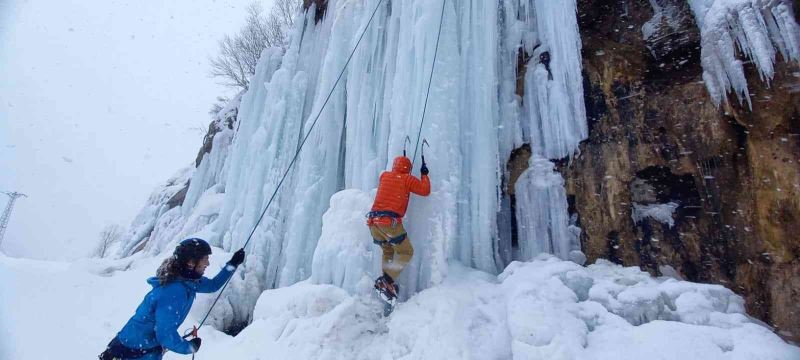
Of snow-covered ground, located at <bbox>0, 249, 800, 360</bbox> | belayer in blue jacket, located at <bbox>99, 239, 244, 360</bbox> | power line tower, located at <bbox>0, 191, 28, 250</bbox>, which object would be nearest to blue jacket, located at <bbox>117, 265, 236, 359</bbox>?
belayer in blue jacket, located at <bbox>99, 239, 244, 360</bbox>

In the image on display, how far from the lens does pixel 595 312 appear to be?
3.01m

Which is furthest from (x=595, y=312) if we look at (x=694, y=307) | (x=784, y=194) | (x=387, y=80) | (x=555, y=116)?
(x=387, y=80)

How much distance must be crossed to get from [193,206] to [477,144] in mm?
8801

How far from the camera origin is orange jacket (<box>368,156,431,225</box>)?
12.0ft

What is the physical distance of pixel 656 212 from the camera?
379 cm

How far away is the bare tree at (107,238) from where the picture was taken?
85.9 ft

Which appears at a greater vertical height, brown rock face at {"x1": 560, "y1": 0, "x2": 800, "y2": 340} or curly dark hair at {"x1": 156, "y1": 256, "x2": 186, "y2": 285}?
brown rock face at {"x1": 560, "y1": 0, "x2": 800, "y2": 340}

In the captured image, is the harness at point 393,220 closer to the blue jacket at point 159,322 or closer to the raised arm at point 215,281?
the raised arm at point 215,281

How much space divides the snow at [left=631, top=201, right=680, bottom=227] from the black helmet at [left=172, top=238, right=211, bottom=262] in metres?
3.81

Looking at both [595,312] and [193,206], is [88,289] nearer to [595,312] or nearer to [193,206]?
[193,206]

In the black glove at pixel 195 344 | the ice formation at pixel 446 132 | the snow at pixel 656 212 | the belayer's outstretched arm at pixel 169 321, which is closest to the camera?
the belayer's outstretched arm at pixel 169 321

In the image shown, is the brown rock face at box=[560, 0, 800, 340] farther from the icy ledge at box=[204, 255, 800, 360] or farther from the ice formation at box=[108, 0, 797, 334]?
the icy ledge at box=[204, 255, 800, 360]

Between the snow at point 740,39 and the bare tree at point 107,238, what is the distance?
31.1 m

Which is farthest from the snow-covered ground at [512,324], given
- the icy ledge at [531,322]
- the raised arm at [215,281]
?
the raised arm at [215,281]
